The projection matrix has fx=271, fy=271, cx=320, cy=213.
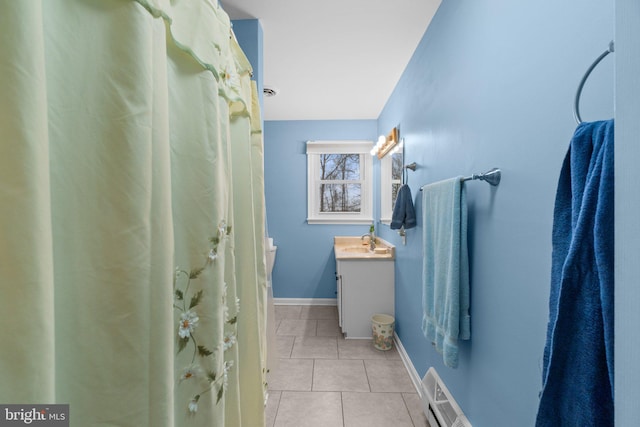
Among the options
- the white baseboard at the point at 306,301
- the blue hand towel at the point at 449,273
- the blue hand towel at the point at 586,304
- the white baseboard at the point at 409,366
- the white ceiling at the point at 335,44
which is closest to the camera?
the blue hand towel at the point at 586,304

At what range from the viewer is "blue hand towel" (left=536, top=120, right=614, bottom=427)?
1.56ft

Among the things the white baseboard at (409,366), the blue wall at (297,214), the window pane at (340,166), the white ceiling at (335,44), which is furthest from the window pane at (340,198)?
the white baseboard at (409,366)

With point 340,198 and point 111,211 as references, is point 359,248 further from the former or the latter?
point 111,211

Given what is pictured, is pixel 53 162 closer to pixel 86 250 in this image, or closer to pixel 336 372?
pixel 86 250

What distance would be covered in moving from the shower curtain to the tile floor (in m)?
1.23

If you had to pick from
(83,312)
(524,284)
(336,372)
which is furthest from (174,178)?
(336,372)

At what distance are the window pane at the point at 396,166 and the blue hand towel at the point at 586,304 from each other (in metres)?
2.00

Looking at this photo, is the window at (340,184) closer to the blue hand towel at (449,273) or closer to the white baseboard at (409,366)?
the white baseboard at (409,366)

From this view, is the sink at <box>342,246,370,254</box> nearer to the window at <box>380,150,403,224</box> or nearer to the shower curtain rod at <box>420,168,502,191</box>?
the window at <box>380,150,403,224</box>

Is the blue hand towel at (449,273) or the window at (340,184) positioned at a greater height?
the window at (340,184)

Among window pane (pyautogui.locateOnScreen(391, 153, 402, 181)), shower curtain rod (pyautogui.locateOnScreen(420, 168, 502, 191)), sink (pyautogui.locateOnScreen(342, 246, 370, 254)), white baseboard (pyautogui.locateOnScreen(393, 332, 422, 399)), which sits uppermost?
window pane (pyautogui.locateOnScreen(391, 153, 402, 181))

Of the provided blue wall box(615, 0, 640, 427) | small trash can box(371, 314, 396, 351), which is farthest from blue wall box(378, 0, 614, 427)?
small trash can box(371, 314, 396, 351)

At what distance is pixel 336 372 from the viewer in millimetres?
2086

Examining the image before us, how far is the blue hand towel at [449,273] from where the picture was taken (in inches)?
48.8
